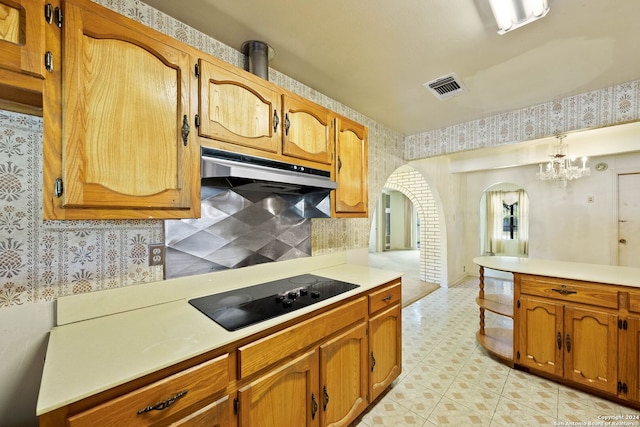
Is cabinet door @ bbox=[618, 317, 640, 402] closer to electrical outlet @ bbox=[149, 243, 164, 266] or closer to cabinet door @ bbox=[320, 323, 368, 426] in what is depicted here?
cabinet door @ bbox=[320, 323, 368, 426]

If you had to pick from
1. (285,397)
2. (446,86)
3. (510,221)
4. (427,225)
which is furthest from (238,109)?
(510,221)

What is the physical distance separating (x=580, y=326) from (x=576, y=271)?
42cm

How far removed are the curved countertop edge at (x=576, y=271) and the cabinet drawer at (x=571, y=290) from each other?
5 centimetres

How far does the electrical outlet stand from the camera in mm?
1382

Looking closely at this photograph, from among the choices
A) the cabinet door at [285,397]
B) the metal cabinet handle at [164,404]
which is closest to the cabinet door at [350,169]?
the cabinet door at [285,397]

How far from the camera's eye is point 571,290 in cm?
193

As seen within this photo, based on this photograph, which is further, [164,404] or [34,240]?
[34,240]

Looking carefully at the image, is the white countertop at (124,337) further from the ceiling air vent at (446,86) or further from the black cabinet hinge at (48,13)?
the ceiling air vent at (446,86)

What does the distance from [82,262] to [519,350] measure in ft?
10.2

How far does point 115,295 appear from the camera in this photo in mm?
1248

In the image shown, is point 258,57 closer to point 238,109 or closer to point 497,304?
point 238,109

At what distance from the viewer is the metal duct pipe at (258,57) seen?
1646 millimetres

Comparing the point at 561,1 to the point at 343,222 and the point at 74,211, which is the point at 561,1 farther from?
the point at 74,211

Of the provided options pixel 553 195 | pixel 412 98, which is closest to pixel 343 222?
pixel 412 98
